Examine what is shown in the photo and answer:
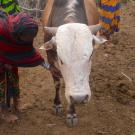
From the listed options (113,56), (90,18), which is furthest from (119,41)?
(90,18)

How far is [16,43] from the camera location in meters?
4.27

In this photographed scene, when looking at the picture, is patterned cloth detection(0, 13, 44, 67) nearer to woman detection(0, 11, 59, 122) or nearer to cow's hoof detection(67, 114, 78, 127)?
woman detection(0, 11, 59, 122)

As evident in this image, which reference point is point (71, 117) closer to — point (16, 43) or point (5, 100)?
point (5, 100)

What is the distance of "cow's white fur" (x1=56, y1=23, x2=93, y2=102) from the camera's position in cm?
395

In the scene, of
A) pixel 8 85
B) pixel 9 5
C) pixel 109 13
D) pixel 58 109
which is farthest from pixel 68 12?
pixel 109 13

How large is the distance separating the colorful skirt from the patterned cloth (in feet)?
0.61

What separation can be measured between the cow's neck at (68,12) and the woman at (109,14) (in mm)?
1547

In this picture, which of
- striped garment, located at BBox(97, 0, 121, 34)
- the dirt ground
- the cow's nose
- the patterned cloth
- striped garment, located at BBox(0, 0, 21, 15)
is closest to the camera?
the cow's nose

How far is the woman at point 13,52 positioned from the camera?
13.3 ft

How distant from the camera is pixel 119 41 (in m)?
7.25

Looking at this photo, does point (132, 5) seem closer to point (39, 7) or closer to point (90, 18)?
point (39, 7)

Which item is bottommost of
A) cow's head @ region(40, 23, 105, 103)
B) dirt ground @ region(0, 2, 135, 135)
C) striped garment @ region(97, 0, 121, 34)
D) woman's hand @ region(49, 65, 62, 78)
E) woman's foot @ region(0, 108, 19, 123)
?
dirt ground @ region(0, 2, 135, 135)

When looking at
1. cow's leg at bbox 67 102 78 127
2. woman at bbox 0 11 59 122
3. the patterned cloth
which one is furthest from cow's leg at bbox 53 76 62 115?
the patterned cloth

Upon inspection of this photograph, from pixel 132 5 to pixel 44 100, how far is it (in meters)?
4.59
